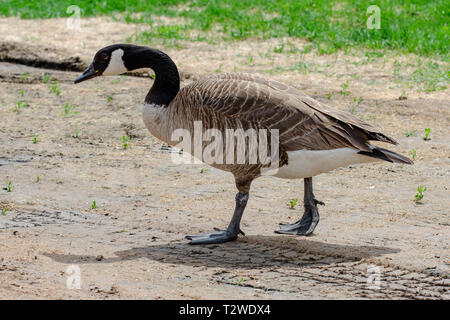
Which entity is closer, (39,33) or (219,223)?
(219,223)

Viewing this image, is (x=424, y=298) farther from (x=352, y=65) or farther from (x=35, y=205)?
(x=352, y=65)

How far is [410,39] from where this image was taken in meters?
11.0

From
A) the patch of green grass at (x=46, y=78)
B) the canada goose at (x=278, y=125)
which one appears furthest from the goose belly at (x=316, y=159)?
the patch of green grass at (x=46, y=78)

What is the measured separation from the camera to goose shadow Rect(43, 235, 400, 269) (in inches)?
193

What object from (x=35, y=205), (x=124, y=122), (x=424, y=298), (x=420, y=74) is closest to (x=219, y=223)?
(x=35, y=205)

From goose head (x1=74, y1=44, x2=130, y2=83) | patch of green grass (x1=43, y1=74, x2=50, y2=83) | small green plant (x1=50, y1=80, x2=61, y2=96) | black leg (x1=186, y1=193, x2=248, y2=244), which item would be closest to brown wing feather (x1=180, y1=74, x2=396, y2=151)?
black leg (x1=186, y1=193, x2=248, y2=244)

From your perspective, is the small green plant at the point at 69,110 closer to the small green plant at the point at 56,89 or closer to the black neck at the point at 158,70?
the small green plant at the point at 56,89

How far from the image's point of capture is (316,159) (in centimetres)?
516

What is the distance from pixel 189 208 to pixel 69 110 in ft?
10.6

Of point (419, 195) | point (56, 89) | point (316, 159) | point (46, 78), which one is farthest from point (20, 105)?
point (419, 195)

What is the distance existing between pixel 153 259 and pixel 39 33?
796 centimetres

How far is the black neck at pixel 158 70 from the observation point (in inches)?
221

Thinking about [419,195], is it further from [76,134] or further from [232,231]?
[76,134]

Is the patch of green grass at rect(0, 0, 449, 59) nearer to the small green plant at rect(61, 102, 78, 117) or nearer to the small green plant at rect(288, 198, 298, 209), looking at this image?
the small green plant at rect(61, 102, 78, 117)
